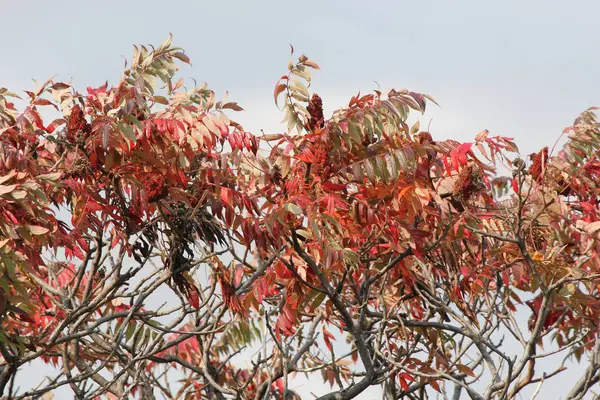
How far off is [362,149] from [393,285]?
158cm

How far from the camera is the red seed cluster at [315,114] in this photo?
6.24 meters

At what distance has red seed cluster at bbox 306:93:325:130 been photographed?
624 centimetres

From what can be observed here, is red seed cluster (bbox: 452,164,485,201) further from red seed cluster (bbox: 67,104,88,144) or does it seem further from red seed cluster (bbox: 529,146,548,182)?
red seed cluster (bbox: 67,104,88,144)

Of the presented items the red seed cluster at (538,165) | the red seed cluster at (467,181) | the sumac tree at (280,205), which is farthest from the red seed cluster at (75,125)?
the red seed cluster at (538,165)

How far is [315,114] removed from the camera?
20.5 ft

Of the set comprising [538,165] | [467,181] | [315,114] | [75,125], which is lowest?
[467,181]

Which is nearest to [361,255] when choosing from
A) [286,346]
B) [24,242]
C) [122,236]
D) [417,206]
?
[417,206]

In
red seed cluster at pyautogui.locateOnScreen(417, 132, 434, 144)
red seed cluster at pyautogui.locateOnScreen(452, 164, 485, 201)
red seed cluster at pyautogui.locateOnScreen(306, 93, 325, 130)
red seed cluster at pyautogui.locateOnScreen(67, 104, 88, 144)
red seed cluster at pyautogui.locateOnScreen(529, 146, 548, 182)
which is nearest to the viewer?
red seed cluster at pyautogui.locateOnScreen(67, 104, 88, 144)

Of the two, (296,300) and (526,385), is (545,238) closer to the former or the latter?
(526,385)

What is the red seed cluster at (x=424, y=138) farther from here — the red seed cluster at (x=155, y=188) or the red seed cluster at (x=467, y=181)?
the red seed cluster at (x=155, y=188)

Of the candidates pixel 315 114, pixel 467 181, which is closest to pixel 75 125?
pixel 315 114

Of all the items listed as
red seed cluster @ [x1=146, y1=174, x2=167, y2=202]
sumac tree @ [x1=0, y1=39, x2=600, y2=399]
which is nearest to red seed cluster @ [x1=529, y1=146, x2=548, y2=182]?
sumac tree @ [x1=0, y1=39, x2=600, y2=399]

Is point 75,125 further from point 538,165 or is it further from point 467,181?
point 538,165

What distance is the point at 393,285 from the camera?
7.37 m
